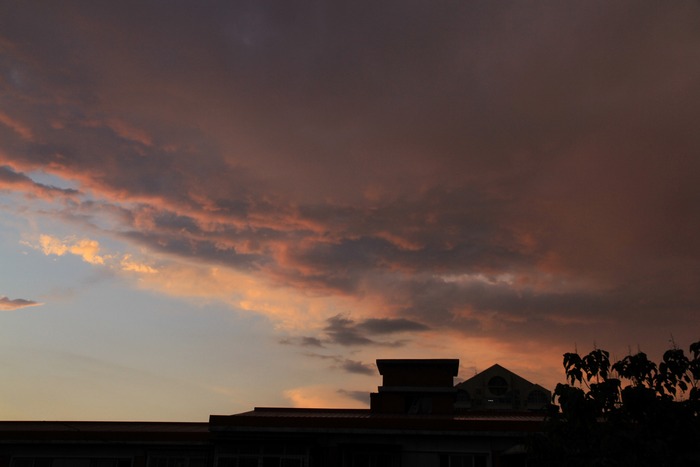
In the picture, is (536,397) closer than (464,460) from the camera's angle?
No

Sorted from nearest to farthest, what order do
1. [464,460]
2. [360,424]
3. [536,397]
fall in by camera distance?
[464,460]
[360,424]
[536,397]

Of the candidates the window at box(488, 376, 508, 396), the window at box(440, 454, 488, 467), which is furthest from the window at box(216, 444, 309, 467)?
the window at box(488, 376, 508, 396)

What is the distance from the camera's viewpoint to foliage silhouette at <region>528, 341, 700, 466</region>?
47.8 ft

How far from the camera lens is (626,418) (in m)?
16.3

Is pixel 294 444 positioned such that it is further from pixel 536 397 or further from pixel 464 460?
pixel 536 397

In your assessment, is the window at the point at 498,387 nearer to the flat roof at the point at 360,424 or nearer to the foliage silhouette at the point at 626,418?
the flat roof at the point at 360,424

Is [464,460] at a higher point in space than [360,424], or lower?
lower

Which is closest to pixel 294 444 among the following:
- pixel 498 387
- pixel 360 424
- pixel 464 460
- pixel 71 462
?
pixel 360 424

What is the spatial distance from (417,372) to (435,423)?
11.4 m

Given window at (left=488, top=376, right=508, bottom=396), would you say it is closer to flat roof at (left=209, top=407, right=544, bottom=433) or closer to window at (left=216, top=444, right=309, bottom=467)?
flat roof at (left=209, top=407, right=544, bottom=433)

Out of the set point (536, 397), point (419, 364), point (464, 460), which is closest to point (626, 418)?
point (464, 460)

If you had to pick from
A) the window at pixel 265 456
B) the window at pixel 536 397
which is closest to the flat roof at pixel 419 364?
the window at pixel 265 456

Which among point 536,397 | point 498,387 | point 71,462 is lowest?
point 71,462

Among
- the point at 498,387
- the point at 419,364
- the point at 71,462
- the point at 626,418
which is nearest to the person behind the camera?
the point at 626,418
